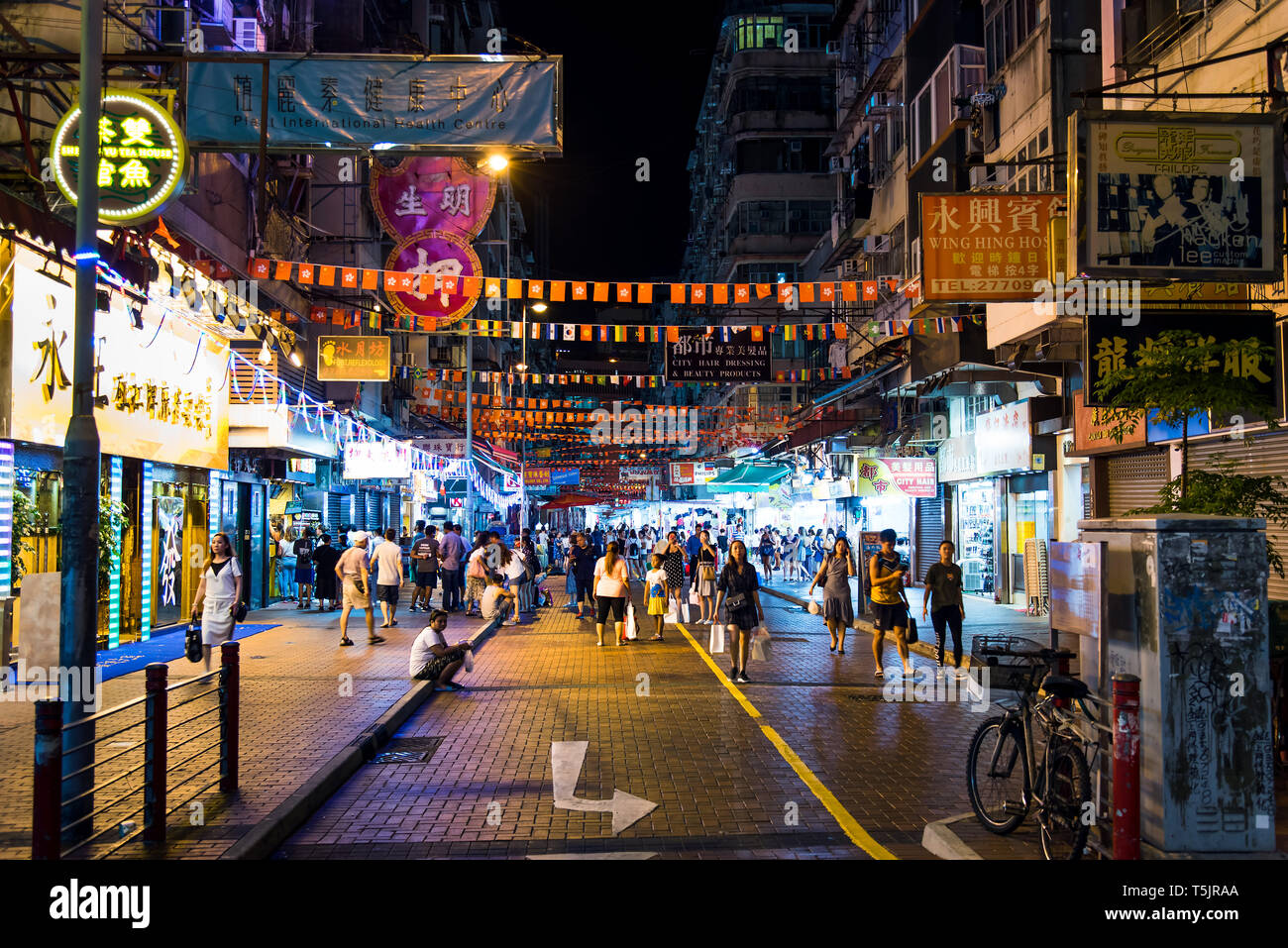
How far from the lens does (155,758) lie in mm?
6758

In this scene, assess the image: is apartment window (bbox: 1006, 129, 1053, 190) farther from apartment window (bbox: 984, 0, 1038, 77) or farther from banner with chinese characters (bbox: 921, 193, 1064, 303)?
banner with chinese characters (bbox: 921, 193, 1064, 303)

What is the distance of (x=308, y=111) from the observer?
10891mm

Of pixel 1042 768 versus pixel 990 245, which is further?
pixel 990 245

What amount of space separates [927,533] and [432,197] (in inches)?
742

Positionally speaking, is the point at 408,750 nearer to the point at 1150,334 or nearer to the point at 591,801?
the point at 591,801

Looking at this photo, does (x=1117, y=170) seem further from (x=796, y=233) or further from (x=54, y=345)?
(x=796, y=233)

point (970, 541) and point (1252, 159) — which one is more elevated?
point (1252, 159)

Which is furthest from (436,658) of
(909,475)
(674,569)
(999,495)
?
(999,495)

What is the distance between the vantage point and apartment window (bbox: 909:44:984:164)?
22.3 m

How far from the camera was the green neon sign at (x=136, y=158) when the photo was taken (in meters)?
9.80

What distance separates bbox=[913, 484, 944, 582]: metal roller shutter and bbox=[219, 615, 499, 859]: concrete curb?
2113 cm

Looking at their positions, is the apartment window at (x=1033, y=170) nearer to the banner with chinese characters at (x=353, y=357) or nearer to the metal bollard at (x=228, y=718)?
the banner with chinese characters at (x=353, y=357)

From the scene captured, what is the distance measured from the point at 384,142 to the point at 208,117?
1.98 m

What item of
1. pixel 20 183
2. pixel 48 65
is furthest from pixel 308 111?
pixel 48 65
